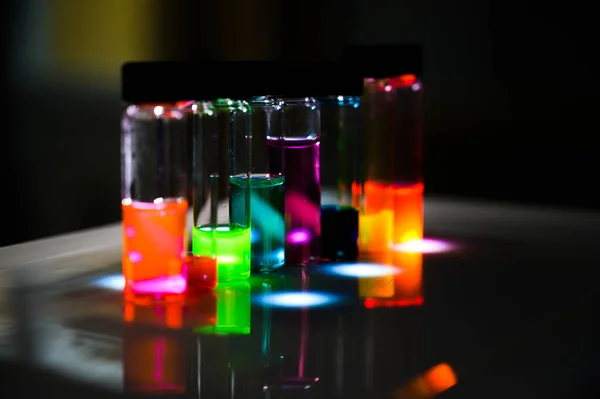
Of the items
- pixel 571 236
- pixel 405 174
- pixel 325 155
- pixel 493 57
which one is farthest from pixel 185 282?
pixel 493 57

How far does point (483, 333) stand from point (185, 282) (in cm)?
40

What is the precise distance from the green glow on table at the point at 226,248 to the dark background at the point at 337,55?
1218mm

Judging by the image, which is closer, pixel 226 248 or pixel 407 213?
pixel 226 248

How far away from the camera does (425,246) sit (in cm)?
145

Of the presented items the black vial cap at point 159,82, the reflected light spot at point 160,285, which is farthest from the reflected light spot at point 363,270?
the black vial cap at point 159,82

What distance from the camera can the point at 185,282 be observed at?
44.5 inches

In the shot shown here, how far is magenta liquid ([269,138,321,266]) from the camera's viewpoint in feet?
4.11

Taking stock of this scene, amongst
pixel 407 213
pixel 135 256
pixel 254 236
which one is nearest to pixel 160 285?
pixel 135 256

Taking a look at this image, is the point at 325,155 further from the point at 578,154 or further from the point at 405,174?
the point at 578,154

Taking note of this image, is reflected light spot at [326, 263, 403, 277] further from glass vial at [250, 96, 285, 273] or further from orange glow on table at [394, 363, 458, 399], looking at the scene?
orange glow on table at [394, 363, 458, 399]

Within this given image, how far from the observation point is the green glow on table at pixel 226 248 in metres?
1.16

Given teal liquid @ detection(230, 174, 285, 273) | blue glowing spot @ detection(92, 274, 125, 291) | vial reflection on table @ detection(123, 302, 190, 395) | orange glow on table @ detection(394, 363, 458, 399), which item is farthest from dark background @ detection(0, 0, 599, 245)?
orange glow on table @ detection(394, 363, 458, 399)

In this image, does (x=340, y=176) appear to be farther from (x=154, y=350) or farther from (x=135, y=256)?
(x=154, y=350)

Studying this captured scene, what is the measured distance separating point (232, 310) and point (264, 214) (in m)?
0.20
